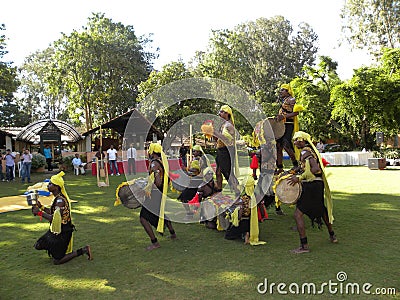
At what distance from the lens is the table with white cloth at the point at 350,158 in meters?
21.8

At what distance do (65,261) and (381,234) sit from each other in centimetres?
510

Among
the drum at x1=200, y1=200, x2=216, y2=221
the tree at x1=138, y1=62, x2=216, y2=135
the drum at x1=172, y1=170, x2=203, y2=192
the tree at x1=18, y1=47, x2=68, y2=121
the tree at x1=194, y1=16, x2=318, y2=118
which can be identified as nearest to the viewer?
the drum at x1=200, y1=200, x2=216, y2=221

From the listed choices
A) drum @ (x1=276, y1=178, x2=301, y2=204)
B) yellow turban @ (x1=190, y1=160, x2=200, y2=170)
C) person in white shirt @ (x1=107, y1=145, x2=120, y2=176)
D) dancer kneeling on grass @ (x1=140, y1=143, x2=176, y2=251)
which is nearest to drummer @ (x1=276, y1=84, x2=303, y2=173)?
yellow turban @ (x1=190, y1=160, x2=200, y2=170)

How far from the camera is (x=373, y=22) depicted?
33.9m

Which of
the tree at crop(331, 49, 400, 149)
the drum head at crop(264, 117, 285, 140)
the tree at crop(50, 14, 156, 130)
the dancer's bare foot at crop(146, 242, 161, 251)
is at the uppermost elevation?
the tree at crop(50, 14, 156, 130)

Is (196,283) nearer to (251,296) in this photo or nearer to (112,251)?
(251,296)

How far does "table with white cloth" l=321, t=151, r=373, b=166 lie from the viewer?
2178 cm

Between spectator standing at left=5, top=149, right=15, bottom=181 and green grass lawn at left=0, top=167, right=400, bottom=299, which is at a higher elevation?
spectator standing at left=5, top=149, right=15, bottom=181

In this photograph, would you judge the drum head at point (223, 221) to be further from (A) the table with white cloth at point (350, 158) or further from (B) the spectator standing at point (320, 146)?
(B) the spectator standing at point (320, 146)

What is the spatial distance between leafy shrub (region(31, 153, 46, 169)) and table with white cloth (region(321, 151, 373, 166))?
57.2ft

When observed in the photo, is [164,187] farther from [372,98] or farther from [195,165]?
[372,98]

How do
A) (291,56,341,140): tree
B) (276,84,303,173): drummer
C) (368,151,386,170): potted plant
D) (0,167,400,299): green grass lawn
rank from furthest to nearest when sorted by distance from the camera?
1. (291,56,341,140): tree
2. (368,151,386,170): potted plant
3. (276,84,303,173): drummer
4. (0,167,400,299): green grass lawn

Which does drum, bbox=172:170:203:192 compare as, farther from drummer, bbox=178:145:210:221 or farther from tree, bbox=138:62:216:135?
tree, bbox=138:62:216:135

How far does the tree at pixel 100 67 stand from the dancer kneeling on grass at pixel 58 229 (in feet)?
104
